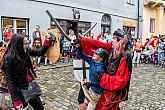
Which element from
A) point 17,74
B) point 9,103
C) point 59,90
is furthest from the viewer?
point 59,90

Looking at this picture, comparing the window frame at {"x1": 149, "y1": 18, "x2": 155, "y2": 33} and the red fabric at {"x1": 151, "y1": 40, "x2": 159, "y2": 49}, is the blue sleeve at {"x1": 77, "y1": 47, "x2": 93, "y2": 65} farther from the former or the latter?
the window frame at {"x1": 149, "y1": 18, "x2": 155, "y2": 33}

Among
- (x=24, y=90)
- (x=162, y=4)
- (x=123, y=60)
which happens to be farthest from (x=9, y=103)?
(x=162, y=4)

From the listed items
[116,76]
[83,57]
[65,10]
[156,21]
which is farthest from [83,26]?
[116,76]

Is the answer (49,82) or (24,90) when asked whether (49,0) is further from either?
(24,90)

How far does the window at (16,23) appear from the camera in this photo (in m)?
13.9

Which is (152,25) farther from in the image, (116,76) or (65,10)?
(116,76)

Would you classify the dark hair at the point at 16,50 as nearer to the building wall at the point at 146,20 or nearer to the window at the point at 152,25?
the building wall at the point at 146,20

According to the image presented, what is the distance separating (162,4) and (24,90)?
2728 centimetres

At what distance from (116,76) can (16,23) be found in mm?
11522

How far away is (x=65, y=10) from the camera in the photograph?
1747 centimetres

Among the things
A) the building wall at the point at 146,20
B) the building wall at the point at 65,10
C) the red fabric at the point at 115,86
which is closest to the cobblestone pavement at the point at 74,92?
the red fabric at the point at 115,86

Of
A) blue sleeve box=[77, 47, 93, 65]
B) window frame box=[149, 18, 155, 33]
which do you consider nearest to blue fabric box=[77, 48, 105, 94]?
blue sleeve box=[77, 47, 93, 65]

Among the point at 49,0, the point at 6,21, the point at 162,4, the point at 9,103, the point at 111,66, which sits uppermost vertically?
the point at 162,4

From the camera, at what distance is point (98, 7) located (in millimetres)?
21141
